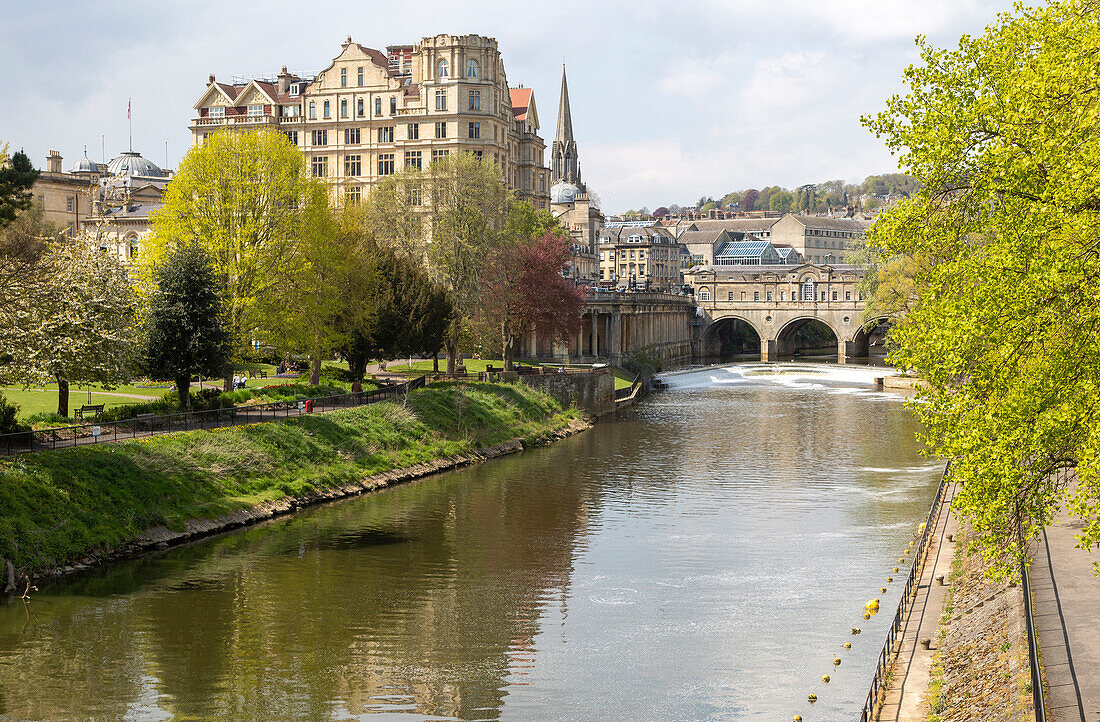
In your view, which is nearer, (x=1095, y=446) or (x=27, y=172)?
(x=1095, y=446)

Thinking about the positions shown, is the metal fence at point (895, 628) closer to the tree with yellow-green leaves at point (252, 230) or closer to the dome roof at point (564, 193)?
the tree with yellow-green leaves at point (252, 230)

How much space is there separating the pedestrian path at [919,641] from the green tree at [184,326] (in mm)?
30649

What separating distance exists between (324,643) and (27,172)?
22279 mm

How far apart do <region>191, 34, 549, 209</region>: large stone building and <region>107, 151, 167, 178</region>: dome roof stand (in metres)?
34.2

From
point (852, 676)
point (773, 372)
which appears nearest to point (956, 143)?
point (852, 676)

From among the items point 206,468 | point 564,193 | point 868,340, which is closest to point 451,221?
point 206,468

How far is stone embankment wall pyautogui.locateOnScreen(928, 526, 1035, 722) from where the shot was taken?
19250 mm

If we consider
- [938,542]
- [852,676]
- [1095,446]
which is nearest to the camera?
[1095,446]

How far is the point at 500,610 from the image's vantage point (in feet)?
103

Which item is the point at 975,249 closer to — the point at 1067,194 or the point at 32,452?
the point at 1067,194

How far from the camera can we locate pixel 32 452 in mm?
37812

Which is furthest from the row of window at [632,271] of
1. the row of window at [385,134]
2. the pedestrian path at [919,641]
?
the pedestrian path at [919,641]

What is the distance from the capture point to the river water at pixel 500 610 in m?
24.3

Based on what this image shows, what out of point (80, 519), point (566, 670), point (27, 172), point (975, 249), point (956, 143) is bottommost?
point (566, 670)
